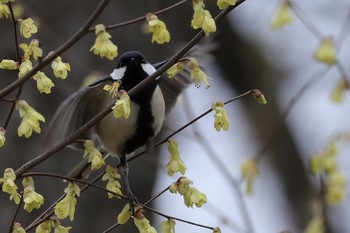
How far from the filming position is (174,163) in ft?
6.12

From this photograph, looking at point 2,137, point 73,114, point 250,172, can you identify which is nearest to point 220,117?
point 2,137

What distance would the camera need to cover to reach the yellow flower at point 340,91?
2848 mm

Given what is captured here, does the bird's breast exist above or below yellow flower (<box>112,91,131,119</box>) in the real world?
above

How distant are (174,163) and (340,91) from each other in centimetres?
121

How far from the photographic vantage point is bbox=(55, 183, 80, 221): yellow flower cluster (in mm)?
1733

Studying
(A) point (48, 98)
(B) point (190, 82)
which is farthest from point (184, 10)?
(B) point (190, 82)

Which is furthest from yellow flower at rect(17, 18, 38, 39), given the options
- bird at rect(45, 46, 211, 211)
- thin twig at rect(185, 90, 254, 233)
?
thin twig at rect(185, 90, 254, 233)

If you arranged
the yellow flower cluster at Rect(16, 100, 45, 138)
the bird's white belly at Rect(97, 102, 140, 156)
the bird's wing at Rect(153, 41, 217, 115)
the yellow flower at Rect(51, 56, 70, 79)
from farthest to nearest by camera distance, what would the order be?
the bird's wing at Rect(153, 41, 217, 115)
the bird's white belly at Rect(97, 102, 140, 156)
the yellow flower cluster at Rect(16, 100, 45, 138)
the yellow flower at Rect(51, 56, 70, 79)

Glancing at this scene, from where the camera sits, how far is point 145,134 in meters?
2.31

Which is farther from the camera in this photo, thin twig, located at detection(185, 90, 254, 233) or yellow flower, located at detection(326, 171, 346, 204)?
yellow flower, located at detection(326, 171, 346, 204)

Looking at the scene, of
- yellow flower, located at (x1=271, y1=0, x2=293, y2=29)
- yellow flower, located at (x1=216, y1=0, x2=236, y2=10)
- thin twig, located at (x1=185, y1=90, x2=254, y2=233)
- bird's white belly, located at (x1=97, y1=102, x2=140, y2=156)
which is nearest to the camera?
yellow flower, located at (x1=216, y1=0, x2=236, y2=10)

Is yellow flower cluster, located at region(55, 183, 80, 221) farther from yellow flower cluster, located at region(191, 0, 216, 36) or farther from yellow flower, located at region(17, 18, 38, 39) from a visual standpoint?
yellow flower cluster, located at region(191, 0, 216, 36)

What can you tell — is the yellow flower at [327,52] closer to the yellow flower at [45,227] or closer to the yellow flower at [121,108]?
the yellow flower at [121,108]

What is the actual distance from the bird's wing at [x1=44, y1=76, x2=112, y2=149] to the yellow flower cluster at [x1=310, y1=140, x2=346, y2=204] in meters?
0.80
